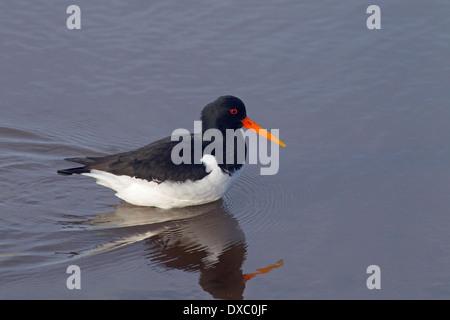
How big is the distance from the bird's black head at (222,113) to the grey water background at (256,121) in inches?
29.0

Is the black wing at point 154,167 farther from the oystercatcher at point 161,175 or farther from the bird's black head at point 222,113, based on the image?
the bird's black head at point 222,113

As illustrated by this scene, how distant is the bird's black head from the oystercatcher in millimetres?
287

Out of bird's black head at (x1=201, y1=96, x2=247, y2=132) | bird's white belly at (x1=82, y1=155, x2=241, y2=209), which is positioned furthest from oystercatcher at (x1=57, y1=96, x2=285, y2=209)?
bird's black head at (x1=201, y1=96, x2=247, y2=132)

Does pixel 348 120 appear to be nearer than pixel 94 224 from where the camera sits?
No

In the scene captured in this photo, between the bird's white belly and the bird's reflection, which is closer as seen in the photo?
the bird's reflection

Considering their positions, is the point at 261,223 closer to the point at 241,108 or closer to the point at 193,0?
the point at 241,108

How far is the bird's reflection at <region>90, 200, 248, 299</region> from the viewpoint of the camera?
19.0ft

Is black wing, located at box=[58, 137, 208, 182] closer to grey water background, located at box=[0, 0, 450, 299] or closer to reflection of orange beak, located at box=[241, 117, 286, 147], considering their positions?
grey water background, located at box=[0, 0, 450, 299]

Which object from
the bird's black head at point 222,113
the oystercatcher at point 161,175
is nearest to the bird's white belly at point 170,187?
the oystercatcher at point 161,175

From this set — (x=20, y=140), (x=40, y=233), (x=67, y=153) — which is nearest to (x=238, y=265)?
(x=40, y=233)

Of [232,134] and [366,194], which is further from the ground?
[232,134]

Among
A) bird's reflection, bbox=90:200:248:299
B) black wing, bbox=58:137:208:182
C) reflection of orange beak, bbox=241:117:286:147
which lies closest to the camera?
bird's reflection, bbox=90:200:248:299

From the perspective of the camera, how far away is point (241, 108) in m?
7.12

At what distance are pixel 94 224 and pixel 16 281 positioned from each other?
1.12 meters
